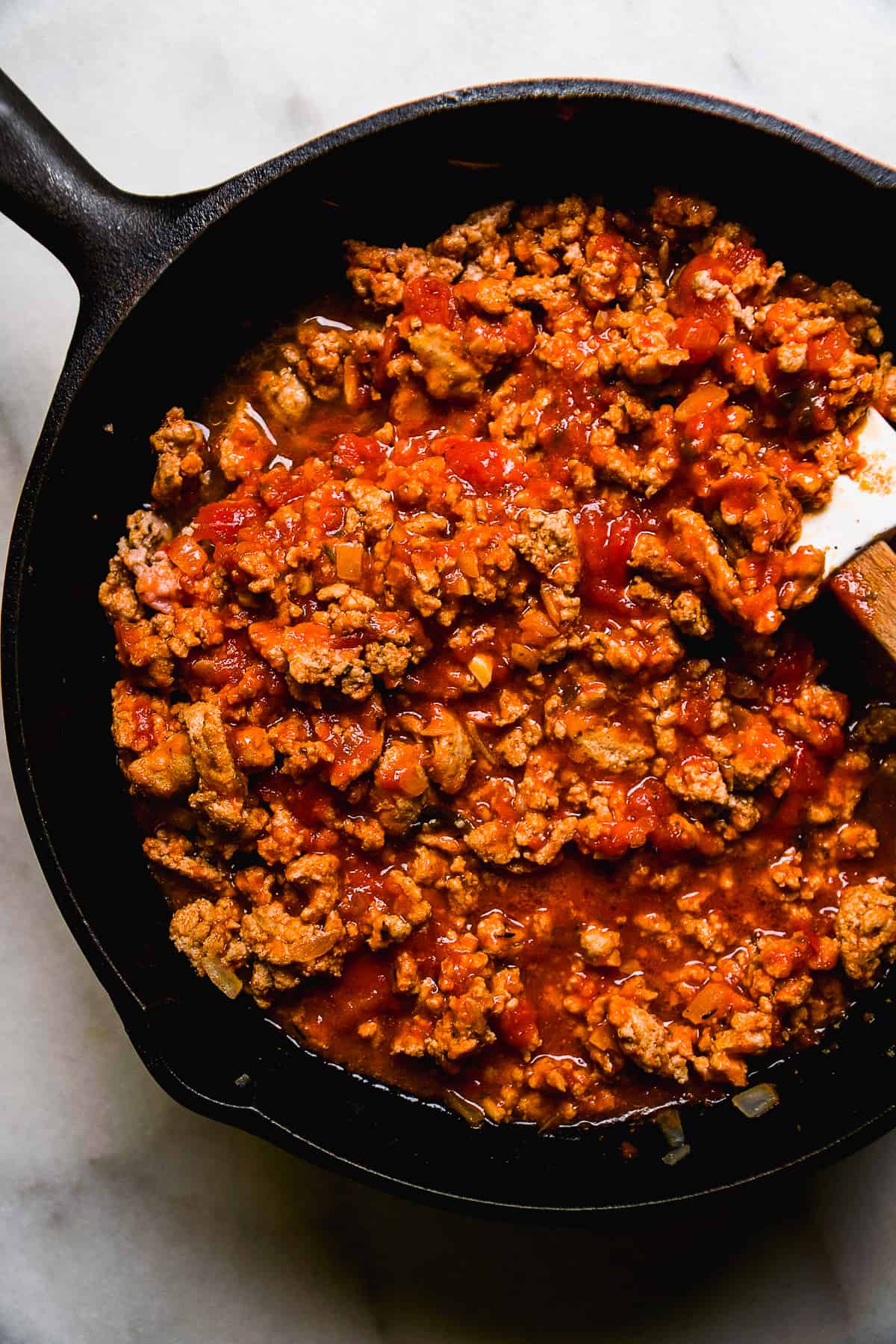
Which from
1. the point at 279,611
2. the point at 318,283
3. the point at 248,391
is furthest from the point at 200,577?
the point at 318,283

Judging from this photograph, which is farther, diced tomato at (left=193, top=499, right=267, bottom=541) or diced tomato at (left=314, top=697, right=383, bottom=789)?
diced tomato at (left=193, top=499, right=267, bottom=541)

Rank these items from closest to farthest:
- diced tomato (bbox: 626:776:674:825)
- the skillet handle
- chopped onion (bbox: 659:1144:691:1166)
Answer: the skillet handle
diced tomato (bbox: 626:776:674:825)
chopped onion (bbox: 659:1144:691:1166)

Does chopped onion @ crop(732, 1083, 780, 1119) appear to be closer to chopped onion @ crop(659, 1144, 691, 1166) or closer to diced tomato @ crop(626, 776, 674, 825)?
chopped onion @ crop(659, 1144, 691, 1166)

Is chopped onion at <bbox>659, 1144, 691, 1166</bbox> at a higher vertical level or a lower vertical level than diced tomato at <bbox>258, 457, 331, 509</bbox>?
lower

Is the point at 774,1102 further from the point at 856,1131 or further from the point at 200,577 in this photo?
the point at 200,577

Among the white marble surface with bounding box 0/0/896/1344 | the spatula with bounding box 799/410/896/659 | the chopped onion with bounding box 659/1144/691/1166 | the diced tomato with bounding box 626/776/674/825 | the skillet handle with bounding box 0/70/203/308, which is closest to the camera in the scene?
the skillet handle with bounding box 0/70/203/308

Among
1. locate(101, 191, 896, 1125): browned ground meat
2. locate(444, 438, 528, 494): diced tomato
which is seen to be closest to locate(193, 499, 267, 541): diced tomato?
locate(101, 191, 896, 1125): browned ground meat
